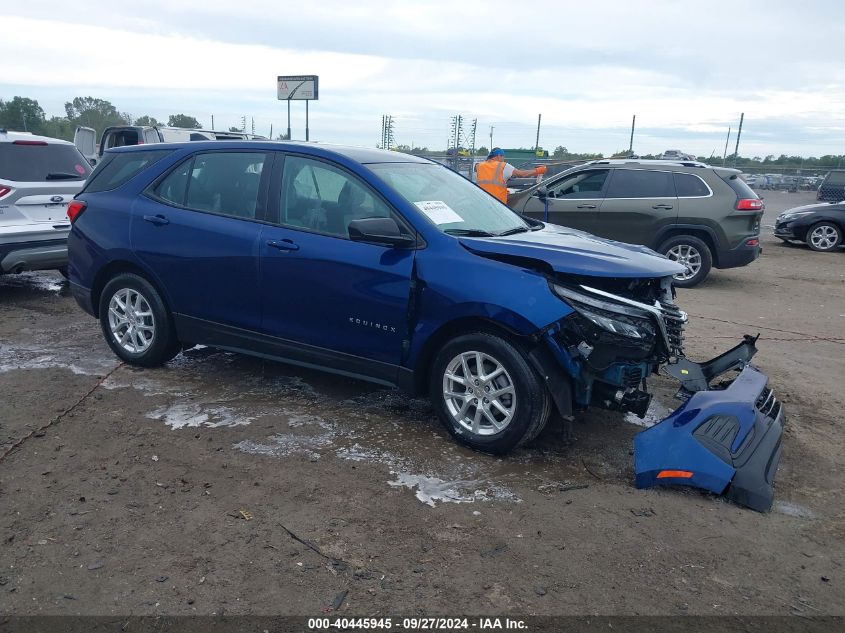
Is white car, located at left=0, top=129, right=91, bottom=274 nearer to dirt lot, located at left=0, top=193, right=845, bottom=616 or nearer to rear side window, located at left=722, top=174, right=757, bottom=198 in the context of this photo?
dirt lot, located at left=0, top=193, right=845, bottom=616

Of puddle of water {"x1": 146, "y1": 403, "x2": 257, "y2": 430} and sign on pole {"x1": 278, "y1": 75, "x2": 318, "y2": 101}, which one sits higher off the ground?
sign on pole {"x1": 278, "y1": 75, "x2": 318, "y2": 101}

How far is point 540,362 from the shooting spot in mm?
3945

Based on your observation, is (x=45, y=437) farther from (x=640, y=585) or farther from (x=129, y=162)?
(x=640, y=585)

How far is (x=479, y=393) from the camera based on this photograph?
13.5 feet

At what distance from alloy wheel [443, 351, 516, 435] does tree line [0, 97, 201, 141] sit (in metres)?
26.9

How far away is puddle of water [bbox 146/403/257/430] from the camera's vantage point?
455cm

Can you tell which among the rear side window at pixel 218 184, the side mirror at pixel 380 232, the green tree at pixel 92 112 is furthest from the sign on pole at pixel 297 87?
the green tree at pixel 92 112

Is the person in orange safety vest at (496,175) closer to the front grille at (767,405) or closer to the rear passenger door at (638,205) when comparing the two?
the rear passenger door at (638,205)

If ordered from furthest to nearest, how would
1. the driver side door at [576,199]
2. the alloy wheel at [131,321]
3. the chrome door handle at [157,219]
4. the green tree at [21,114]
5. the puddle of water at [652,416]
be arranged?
the green tree at [21,114]
the driver side door at [576,199]
the alloy wheel at [131,321]
the chrome door handle at [157,219]
the puddle of water at [652,416]

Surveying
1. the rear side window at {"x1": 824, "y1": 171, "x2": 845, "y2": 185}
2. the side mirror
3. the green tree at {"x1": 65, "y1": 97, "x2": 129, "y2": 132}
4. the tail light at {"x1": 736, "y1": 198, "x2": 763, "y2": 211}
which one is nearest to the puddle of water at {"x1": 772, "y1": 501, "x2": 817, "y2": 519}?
the side mirror

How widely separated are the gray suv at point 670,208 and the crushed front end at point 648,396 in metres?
5.79

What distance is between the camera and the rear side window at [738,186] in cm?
972

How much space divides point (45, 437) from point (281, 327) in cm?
157

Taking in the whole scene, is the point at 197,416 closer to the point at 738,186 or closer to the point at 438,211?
the point at 438,211
